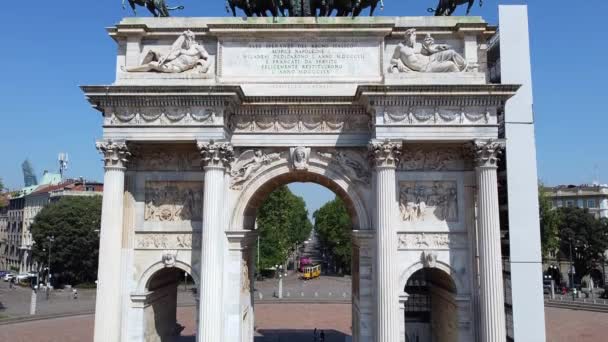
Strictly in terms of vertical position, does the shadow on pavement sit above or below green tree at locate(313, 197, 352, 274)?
below

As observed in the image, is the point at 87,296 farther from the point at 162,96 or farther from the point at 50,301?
the point at 162,96

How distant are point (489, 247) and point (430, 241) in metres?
2.00

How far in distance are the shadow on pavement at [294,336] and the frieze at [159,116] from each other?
16069mm

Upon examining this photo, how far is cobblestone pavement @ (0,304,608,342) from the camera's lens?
2978cm

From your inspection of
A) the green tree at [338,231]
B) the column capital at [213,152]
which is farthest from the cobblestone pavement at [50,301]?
the column capital at [213,152]

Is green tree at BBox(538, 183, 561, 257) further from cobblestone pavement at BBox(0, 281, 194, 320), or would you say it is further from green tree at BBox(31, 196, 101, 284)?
green tree at BBox(31, 196, 101, 284)

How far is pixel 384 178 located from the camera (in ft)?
54.6

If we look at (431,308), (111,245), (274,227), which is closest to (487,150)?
(431,308)

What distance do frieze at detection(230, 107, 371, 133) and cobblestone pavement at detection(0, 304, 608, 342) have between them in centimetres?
1534

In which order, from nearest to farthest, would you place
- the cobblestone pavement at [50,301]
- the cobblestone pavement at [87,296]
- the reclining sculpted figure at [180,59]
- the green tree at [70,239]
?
the reclining sculpted figure at [180,59] → the cobblestone pavement at [50,301] → the cobblestone pavement at [87,296] → the green tree at [70,239]

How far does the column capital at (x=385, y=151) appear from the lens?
54.3 feet

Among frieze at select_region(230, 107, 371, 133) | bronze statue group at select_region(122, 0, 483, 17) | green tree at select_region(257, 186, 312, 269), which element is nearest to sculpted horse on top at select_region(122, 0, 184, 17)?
bronze statue group at select_region(122, 0, 483, 17)

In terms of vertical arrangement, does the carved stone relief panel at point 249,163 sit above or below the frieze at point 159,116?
below

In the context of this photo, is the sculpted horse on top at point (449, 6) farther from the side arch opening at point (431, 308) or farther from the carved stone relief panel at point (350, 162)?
the side arch opening at point (431, 308)
